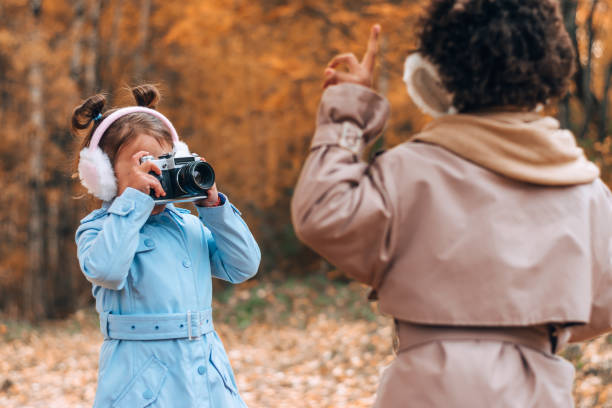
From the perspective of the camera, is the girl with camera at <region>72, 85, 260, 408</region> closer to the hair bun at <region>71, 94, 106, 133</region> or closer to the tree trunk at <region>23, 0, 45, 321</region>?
the hair bun at <region>71, 94, 106, 133</region>

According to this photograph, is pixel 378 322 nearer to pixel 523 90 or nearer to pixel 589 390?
pixel 589 390

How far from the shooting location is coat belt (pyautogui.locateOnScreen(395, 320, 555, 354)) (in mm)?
1331

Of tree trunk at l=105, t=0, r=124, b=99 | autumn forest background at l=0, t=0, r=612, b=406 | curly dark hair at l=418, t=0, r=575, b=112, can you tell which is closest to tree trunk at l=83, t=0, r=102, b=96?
autumn forest background at l=0, t=0, r=612, b=406

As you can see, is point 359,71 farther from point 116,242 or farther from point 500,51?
point 116,242

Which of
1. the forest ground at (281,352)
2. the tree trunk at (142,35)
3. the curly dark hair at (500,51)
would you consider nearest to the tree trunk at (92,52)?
the tree trunk at (142,35)

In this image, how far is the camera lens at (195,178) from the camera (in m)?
1.98

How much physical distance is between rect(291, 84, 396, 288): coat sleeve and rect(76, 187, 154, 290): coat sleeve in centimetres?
71

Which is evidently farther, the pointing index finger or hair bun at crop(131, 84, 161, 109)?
hair bun at crop(131, 84, 161, 109)

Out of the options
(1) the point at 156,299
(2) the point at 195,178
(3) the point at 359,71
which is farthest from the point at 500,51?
(1) the point at 156,299

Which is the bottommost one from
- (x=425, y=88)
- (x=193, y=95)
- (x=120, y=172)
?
(x=193, y=95)

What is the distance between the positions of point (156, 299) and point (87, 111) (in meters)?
0.67

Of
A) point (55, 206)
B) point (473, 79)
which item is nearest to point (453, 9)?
point (473, 79)

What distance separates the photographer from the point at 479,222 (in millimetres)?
1325

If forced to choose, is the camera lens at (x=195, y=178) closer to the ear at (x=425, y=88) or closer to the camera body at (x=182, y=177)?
the camera body at (x=182, y=177)
